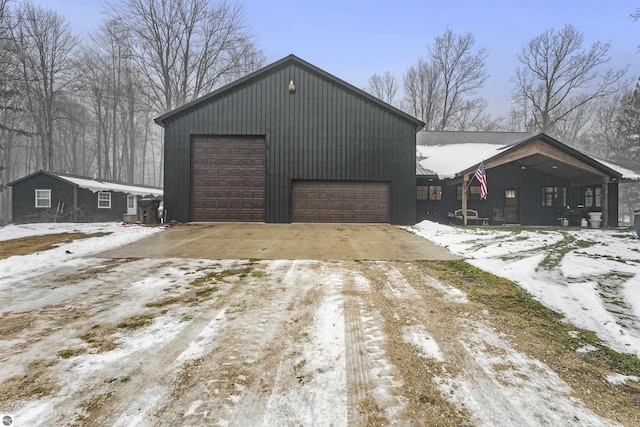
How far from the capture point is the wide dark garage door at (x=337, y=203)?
1202 centimetres

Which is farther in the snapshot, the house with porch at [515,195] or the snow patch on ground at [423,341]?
the house with porch at [515,195]

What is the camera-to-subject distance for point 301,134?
11969 mm

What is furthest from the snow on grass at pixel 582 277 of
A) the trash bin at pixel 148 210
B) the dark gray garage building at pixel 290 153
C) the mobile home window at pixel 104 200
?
the mobile home window at pixel 104 200

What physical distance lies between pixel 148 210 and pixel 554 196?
62.0ft

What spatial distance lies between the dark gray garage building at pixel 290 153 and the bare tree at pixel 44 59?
1693 cm

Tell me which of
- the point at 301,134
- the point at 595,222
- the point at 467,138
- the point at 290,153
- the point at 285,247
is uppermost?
the point at 467,138

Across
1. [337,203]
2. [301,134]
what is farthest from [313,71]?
[337,203]

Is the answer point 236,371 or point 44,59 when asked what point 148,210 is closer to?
point 236,371

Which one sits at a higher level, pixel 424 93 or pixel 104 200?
pixel 424 93

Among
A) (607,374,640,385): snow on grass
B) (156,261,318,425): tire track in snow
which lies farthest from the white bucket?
(156,261,318,425): tire track in snow

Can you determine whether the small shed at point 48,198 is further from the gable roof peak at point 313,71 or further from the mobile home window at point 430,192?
the mobile home window at point 430,192

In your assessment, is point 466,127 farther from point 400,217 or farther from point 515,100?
point 400,217

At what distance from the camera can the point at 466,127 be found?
95.0 feet

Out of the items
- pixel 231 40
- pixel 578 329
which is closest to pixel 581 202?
pixel 578 329
